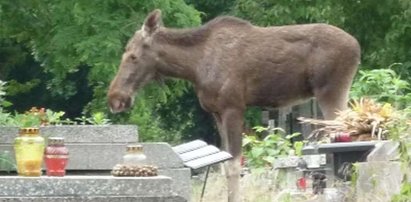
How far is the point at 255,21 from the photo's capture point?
29.1 meters

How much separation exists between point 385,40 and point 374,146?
14.5 metres

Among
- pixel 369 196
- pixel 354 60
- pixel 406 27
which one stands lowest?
pixel 369 196

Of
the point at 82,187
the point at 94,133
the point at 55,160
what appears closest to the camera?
the point at 82,187

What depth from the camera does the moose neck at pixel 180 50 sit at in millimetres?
15758

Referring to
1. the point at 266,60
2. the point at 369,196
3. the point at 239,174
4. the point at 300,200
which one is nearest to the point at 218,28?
the point at 266,60

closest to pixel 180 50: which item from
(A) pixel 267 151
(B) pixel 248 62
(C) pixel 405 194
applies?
(B) pixel 248 62

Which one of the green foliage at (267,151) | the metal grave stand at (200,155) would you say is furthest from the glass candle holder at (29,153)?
the green foliage at (267,151)

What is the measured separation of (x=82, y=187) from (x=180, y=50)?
8.19 m

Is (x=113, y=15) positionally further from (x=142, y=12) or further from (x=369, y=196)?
(x=369, y=196)

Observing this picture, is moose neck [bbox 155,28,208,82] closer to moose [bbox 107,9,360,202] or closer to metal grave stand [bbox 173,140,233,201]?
moose [bbox 107,9,360,202]

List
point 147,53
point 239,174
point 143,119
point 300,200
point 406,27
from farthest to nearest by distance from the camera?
point 143,119
point 406,27
point 147,53
point 239,174
point 300,200

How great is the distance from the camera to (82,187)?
771 centimetres

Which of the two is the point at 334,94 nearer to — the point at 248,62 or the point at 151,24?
the point at 248,62

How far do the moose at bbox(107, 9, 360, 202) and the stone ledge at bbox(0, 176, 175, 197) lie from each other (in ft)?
25.0
